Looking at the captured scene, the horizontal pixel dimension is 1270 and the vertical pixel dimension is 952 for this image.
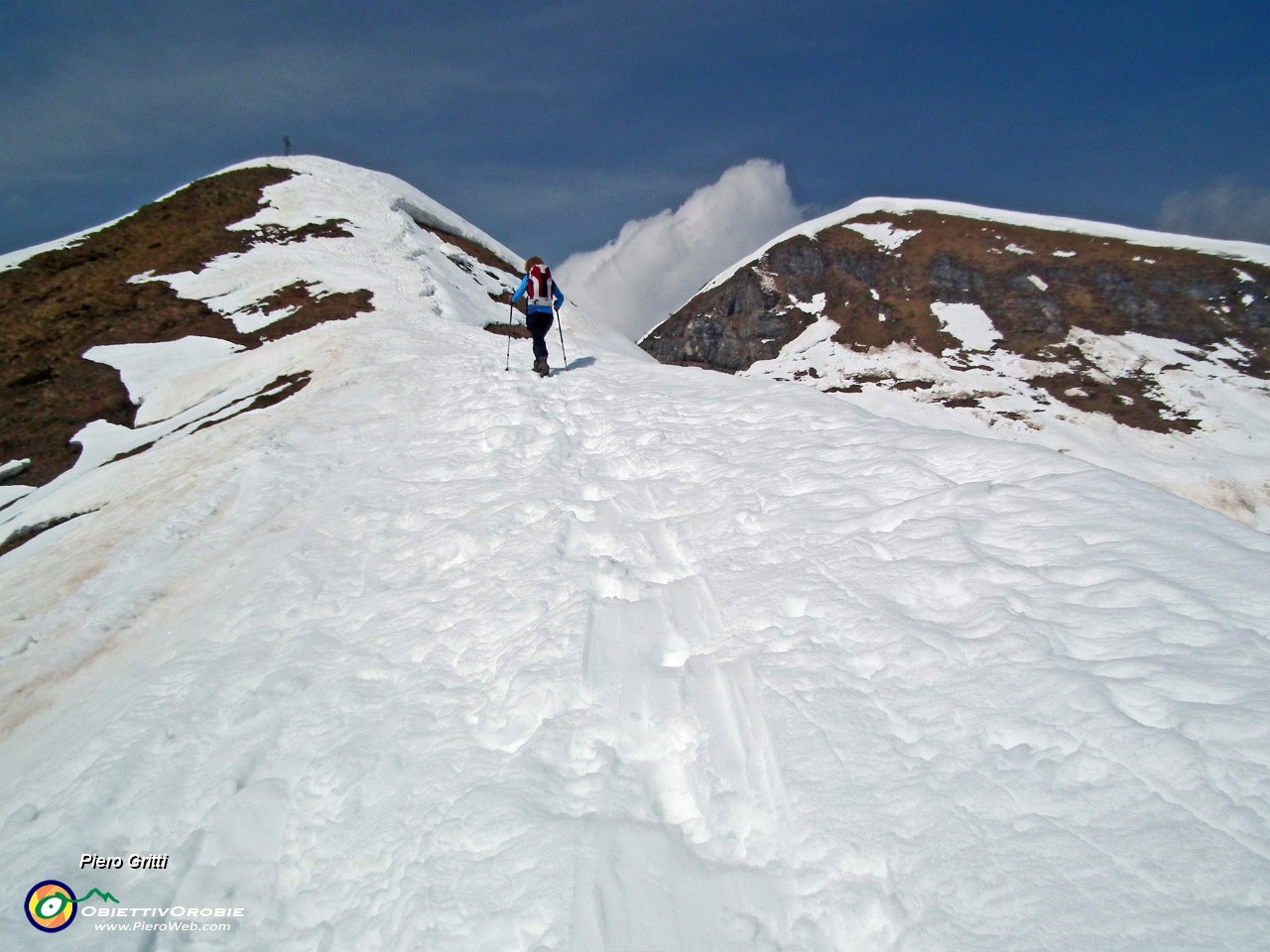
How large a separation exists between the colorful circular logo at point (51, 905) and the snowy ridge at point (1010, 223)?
91231 mm

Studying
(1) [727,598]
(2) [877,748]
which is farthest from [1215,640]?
(1) [727,598]

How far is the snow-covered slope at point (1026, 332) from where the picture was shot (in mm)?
47688

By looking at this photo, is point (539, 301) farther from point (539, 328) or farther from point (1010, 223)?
point (1010, 223)

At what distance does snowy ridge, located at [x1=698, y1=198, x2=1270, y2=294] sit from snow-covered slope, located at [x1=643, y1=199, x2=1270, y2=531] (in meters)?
0.30

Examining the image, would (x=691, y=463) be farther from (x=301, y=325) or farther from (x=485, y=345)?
(x=301, y=325)

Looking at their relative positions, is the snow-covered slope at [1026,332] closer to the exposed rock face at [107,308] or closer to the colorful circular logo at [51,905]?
the exposed rock face at [107,308]

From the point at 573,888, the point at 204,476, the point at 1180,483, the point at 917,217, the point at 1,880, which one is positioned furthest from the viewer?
the point at 917,217

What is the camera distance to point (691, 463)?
8.25 m

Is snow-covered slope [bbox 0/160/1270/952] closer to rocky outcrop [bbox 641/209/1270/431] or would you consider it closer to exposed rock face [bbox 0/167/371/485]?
exposed rock face [bbox 0/167/371/485]

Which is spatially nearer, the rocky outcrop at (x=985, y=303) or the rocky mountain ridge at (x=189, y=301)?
the rocky mountain ridge at (x=189, y=301)

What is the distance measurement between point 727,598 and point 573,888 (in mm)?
2716

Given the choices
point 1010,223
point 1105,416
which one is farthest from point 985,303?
point 1105,416

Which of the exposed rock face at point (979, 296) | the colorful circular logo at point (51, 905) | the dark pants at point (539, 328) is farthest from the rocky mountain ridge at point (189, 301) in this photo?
the exposed rock face at point (979, 296)

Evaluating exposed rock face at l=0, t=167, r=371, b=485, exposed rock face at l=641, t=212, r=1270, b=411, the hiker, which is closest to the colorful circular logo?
the hiker
